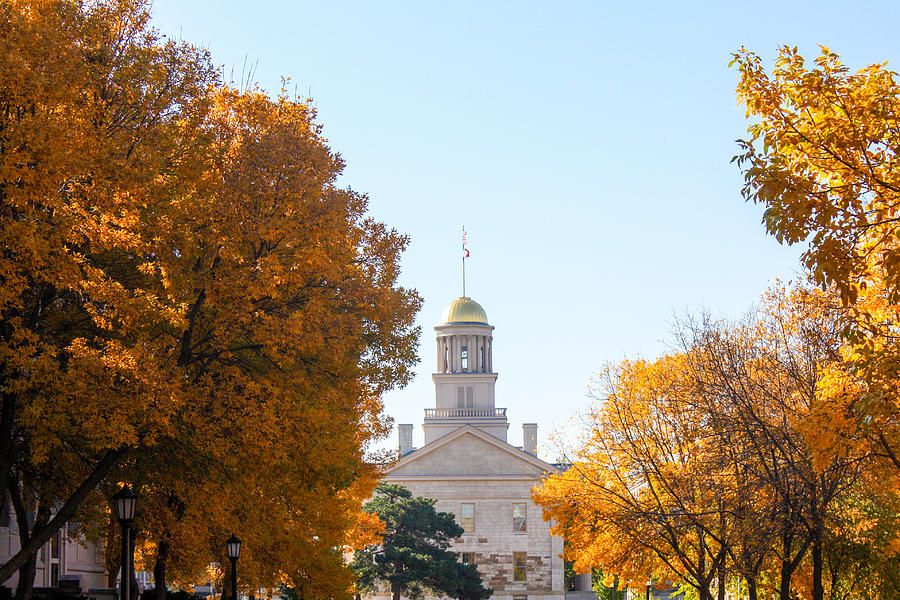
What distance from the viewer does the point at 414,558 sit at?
59719 mm

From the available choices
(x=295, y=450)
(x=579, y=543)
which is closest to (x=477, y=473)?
(x=579, y=543)

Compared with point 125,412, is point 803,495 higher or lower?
lower

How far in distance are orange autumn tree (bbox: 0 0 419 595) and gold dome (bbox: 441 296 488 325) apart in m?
76.4

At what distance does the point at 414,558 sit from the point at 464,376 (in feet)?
122

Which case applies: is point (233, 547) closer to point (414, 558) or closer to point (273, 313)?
point (273, 313)

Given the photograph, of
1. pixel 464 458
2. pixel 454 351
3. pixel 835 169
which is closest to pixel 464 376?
pixel 454 351

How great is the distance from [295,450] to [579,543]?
62.8ft

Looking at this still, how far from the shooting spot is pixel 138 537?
24047 mm

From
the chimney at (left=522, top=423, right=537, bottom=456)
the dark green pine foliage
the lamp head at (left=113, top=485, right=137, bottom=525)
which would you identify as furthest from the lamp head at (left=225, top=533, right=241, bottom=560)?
the chimney at (left=522, top=423, right=537, bottom=456)

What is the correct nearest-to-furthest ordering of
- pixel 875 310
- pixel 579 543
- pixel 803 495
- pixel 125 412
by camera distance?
pixel 875 310 → pixel 125 412 → pixel 803 495 → pixel 579 543

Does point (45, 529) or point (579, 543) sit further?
point (579, 543)

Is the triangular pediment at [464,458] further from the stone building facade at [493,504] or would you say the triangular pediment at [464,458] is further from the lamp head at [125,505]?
the lamp head at [125,505]

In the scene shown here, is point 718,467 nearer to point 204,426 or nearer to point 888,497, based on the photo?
point 888,497

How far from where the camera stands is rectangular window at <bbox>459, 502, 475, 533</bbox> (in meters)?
78.8
